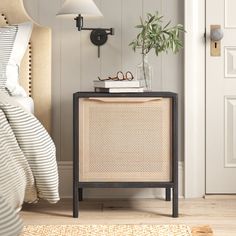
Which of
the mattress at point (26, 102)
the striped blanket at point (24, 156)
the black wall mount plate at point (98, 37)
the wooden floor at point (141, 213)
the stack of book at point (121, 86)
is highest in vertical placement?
the black wall mount plate at point (98, 37)

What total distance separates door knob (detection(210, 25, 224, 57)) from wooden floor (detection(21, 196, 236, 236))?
0.90 metres

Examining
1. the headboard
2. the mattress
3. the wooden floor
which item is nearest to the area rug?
the wooden floor

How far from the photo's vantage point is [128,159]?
3174 mm

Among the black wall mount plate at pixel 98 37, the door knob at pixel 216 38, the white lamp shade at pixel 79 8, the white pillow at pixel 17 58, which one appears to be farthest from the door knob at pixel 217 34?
the white pillow at pixel 17 58

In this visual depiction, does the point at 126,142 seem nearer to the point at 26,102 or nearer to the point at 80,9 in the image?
the point at 26,102

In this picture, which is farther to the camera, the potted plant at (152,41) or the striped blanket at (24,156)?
the potted plant at (152,41)

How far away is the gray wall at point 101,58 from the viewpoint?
3676 millimetres

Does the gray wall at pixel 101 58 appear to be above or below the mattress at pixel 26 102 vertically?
above

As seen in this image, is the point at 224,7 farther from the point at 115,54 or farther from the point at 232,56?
the point at 115,54

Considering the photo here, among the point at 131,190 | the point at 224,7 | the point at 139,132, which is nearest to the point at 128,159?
the point at 139,132

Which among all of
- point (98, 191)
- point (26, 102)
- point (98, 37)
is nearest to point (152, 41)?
point (98, 37)

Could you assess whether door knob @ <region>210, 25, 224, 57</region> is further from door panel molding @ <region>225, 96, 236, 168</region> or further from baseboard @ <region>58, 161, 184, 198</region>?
baseboard @ <region>58, 161, 184, 198</region>

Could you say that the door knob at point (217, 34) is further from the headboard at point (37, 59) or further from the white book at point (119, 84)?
the headboard at point (37, 59)

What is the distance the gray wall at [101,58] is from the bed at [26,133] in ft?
0.37
